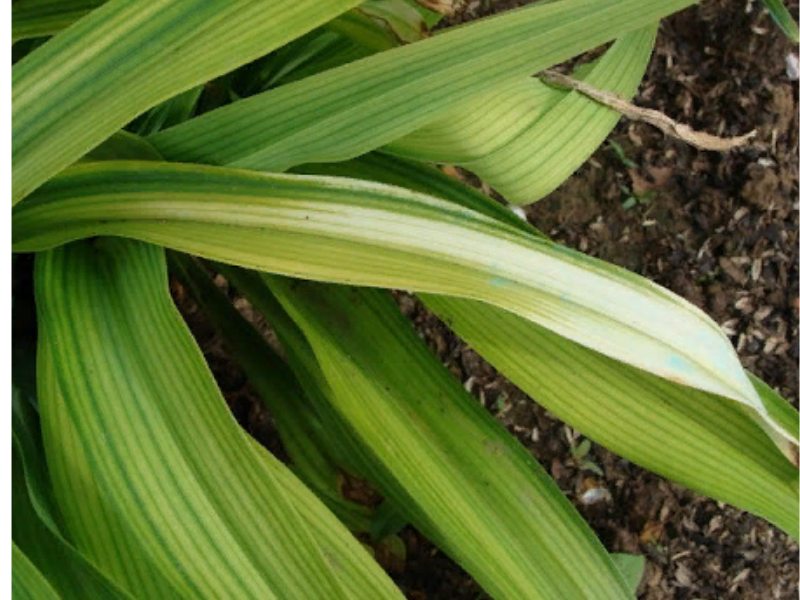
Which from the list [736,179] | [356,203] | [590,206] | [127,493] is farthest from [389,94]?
[736,179]

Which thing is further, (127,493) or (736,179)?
(736,179)

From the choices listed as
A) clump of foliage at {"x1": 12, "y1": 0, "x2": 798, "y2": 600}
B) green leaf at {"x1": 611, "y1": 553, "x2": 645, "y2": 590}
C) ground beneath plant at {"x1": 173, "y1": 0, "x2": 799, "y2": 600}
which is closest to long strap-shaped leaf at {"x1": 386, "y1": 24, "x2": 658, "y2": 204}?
clump of foliage at {"x1": 12, "y1": 0, "x2": 798, "y2": 600}

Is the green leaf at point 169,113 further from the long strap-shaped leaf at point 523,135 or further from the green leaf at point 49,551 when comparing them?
the green leaf at point 49,551

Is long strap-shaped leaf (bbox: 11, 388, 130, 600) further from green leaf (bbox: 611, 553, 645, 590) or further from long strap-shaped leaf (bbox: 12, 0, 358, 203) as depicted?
green leaf (bbox: 611, 553, 645, 590)

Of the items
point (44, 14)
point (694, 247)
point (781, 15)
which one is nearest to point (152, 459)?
point (44, 14)

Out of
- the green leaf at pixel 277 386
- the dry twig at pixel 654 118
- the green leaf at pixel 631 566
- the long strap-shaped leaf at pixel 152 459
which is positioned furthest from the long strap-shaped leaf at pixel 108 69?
the green leaf at pixel 631 566

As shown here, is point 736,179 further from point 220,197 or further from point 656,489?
point 220,197
